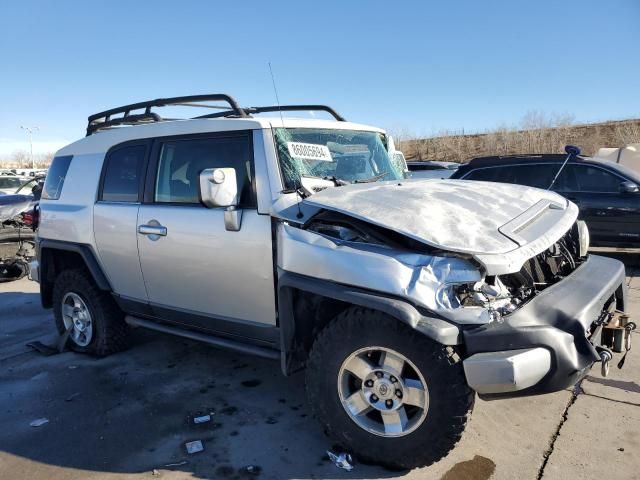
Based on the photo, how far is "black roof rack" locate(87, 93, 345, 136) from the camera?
3.80m

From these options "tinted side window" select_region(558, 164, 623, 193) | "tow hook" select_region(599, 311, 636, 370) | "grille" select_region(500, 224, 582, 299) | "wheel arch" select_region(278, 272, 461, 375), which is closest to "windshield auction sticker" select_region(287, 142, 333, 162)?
"wheel arch" select_region(278, 272, 461, 375)

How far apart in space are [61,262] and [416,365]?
3815 mm

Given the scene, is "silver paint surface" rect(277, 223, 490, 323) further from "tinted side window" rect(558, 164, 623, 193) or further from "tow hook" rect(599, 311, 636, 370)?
"tinted side window" rect(558, 164, 623, 193)

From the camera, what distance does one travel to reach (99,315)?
4.54 metres

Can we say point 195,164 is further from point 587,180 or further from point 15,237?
point 587,180

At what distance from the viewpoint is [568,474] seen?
8.80 feet

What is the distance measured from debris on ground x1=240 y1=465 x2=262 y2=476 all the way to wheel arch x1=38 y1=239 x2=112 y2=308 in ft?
7.39

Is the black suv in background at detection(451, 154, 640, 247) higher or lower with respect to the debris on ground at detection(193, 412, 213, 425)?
higher

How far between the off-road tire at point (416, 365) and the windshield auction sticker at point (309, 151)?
1.21 metres

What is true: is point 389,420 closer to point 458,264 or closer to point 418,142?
point 458,264

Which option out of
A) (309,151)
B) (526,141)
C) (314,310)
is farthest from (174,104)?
(526,141)

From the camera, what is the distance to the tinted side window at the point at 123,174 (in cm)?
404

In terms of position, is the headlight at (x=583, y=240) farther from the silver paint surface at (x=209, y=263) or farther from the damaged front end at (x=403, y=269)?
the silver paint surface at (x=209, y=263)

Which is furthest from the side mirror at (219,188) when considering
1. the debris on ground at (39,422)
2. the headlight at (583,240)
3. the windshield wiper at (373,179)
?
the headlight at (583,240)
